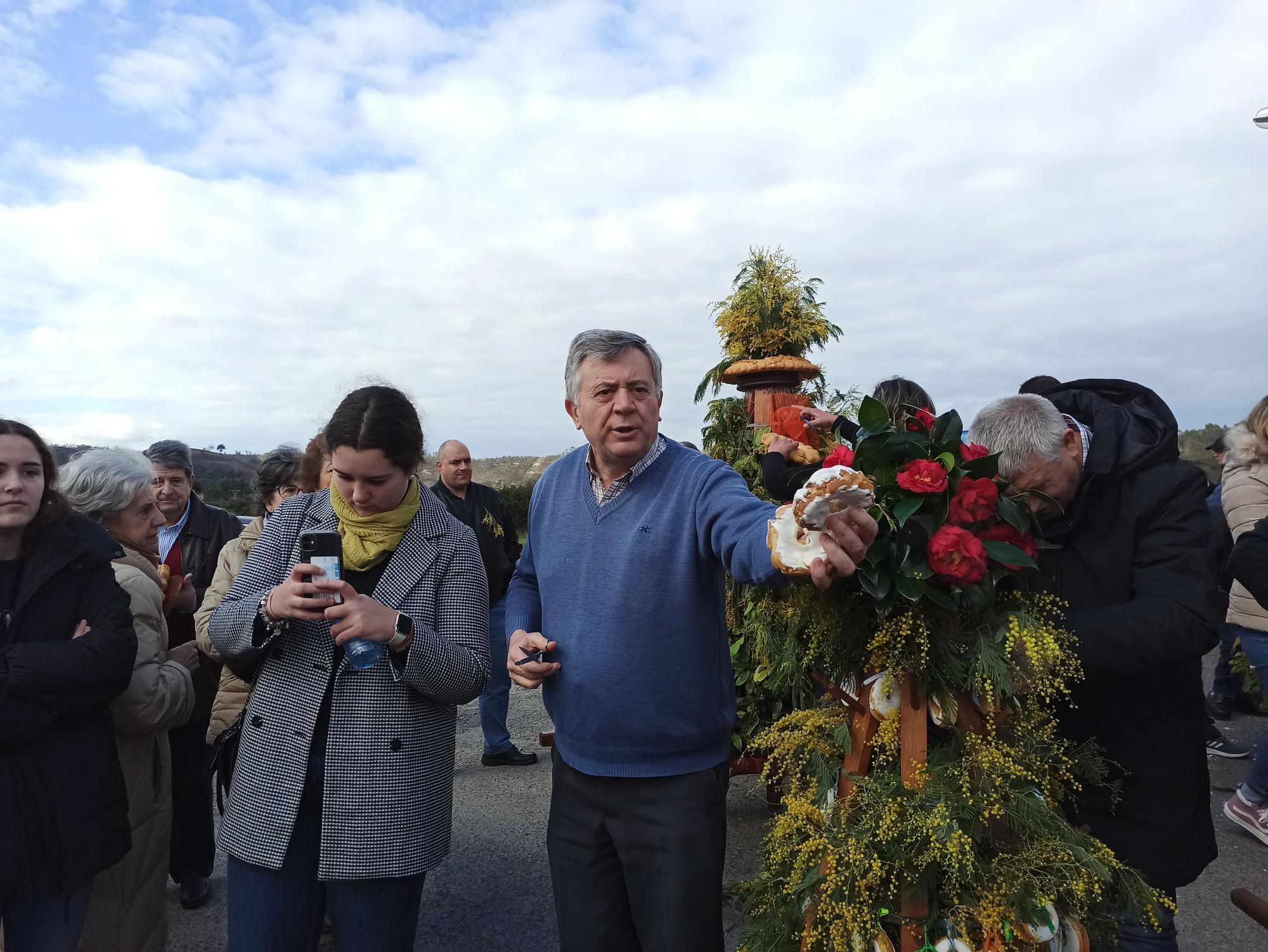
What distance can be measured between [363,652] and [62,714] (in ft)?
3.06

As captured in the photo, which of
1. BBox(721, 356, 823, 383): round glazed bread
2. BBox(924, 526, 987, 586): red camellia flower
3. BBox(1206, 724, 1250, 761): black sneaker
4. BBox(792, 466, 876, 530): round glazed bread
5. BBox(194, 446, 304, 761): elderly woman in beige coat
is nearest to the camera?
BBox(792, 466, 876, 530): round glazed bread

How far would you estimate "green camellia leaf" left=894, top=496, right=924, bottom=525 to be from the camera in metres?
1.77

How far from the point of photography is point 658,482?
208 cm

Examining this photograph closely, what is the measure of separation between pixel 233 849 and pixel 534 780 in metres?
3.26

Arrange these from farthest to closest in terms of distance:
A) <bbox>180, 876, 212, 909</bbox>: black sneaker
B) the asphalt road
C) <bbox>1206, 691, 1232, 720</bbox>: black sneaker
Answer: <bbox>1206, 691, 1232, 720</bbox>: black sneaker, <bbox>180, 876, 212, 909</bbox>: black sneaker, the asphalt road

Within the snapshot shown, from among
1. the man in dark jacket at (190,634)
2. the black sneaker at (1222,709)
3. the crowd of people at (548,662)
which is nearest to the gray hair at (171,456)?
the man in dark jacket at (190,634)

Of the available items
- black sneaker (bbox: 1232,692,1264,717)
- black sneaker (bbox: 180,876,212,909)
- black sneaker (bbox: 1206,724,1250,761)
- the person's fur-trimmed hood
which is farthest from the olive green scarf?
black sneaker (bbox: 1232,692,1264,717)

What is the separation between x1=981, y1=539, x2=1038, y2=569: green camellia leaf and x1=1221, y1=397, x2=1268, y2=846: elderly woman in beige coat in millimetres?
3011

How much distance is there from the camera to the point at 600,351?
203cm

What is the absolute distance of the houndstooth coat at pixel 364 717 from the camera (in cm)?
201

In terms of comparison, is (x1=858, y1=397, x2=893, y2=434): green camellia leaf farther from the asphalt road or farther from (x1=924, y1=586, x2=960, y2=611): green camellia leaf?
the asphalt road

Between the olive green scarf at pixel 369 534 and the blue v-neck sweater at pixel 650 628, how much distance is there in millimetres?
473

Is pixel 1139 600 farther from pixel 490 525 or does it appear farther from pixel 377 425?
pixel 490 525

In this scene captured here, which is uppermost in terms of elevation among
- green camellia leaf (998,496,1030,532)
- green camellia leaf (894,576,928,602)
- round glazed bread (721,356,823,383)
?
round glazed bread (721,356,823,383)
